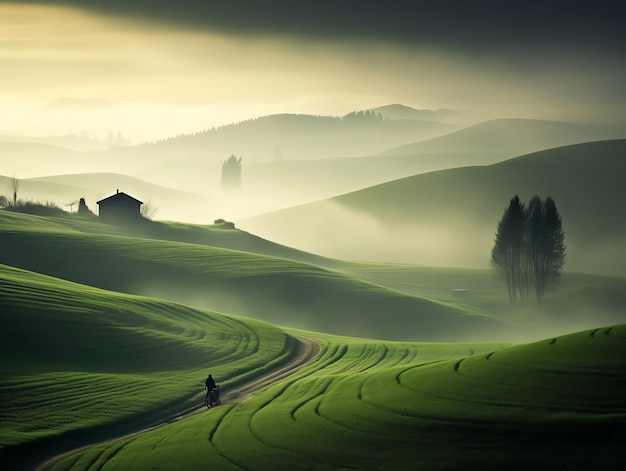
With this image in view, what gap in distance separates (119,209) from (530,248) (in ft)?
247

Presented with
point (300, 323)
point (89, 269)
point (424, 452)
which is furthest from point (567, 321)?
point (424, 452)

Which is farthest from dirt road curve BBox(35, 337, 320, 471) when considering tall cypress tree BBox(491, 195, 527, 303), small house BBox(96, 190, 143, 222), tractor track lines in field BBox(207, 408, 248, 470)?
small house BBox(96, 190, 143, 222)

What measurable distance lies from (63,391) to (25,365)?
561 cm

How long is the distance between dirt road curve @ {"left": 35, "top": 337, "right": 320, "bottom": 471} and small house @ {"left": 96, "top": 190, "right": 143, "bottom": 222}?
86.3 metres

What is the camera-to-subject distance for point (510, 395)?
121ft

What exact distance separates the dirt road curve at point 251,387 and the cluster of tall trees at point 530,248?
67.5 meters

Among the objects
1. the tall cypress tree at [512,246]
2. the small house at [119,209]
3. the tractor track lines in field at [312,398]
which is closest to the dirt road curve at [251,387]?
the tractor track lines in field at [312,398]

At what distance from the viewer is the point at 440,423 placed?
117ft

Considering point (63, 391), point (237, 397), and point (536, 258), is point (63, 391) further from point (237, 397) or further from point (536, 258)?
point (536, 258)

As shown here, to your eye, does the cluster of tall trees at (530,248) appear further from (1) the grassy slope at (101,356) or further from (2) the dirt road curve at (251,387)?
(1) the grassy slope at (101,356)

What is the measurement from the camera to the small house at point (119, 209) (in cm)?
15950

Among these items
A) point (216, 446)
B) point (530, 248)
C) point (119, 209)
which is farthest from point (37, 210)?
point (216, 446)

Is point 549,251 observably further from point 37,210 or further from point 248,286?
point 37,210

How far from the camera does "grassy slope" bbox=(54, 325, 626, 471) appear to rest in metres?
32.3
